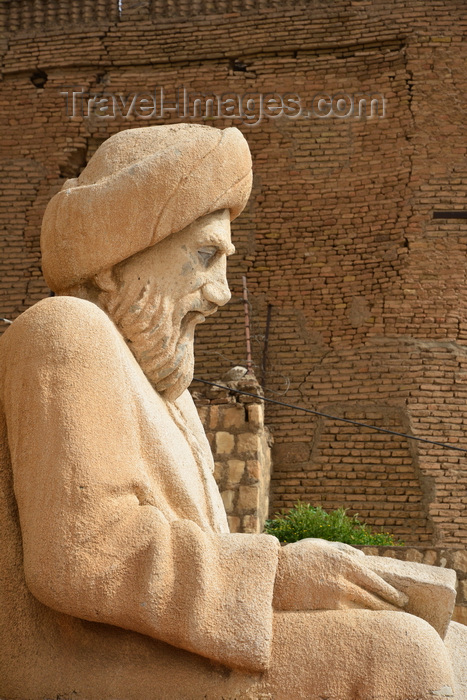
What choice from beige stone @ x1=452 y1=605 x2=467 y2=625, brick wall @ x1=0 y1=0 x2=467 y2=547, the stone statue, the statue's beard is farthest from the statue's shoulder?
brick wall @ x1=0 y1=0 x2=467 y2=547

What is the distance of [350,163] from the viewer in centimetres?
1360

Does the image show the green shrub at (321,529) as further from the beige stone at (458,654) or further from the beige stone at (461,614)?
the beige stone at (458,654)

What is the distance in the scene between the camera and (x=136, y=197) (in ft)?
10.9

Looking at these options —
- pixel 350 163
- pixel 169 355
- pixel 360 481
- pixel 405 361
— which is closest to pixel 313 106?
pixel 350 163

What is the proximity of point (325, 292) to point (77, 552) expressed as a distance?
10604 millimetres

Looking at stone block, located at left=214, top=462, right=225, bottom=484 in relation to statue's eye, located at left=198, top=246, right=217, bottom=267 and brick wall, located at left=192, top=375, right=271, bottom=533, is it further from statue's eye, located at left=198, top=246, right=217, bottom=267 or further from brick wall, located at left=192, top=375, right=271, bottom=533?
statue's eye, located at left=198, top=246, right=217, bottom=267

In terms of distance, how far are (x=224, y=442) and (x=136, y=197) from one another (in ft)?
23.6

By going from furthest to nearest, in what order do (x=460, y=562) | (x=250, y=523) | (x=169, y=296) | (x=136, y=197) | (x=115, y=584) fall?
1. (x=250, y=523)
2. (x=460, y=562)
3. (x=169, y=296)
4. (x=136, y=197)
5. (x=115, y=584)

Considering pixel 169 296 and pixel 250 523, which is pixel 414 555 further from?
pixel 169 296

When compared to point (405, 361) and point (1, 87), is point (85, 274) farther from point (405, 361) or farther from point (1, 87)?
point (1, 87)

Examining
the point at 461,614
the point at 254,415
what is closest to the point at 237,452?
the point at 254,415

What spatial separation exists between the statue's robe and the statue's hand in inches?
2.1

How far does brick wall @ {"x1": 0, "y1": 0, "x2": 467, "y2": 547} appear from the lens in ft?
39.8

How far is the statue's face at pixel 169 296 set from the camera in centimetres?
340
